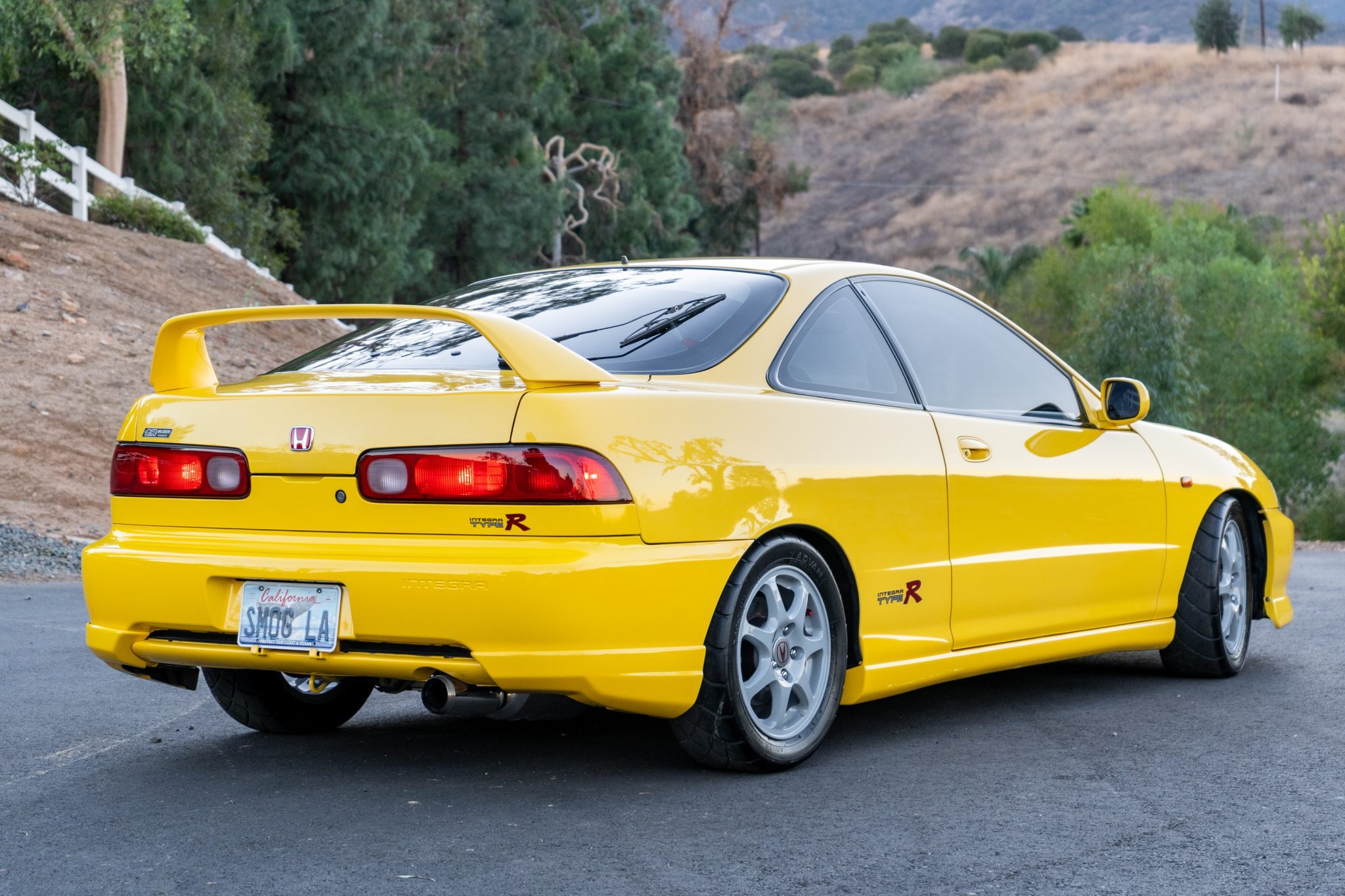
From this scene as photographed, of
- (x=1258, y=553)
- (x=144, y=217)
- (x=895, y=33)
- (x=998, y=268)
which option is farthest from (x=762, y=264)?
(x=895, y=33)

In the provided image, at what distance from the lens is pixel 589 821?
4473 mm

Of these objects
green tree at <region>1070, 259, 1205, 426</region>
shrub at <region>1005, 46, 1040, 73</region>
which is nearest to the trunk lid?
green tree at <region>1070, 259, 1205, 426</region>

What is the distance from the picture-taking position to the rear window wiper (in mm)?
5105

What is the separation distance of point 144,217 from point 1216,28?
103 meters

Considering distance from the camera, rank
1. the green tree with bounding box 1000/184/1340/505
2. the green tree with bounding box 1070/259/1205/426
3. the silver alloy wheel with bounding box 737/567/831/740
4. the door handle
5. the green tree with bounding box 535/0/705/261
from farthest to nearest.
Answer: the green tree with bounding box 535/0/705/261, the green tree with bounding box 1000/184/1340/505, the green tree with bounding box 1070/259/1205/426, the door handle, the silver alloy wheel with bounding box 737/567/831/740

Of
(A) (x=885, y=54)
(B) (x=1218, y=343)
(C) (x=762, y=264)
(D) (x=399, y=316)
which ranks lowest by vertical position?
(D) (x=399, y=316)

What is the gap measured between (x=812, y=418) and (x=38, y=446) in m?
13.1

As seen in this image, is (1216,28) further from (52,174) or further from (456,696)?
(456,696)

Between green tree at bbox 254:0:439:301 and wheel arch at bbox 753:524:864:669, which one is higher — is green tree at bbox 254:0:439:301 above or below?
above

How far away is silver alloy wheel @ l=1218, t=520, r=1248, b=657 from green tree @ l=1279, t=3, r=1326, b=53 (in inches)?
4611

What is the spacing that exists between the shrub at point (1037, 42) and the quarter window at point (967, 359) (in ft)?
431

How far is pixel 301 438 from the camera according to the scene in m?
4.71

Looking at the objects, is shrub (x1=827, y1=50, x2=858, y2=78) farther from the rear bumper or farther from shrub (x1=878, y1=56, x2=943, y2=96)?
the rear bumper

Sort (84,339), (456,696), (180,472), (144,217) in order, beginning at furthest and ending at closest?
(144,217)
(84,339)
(180,472)
(456,696)
